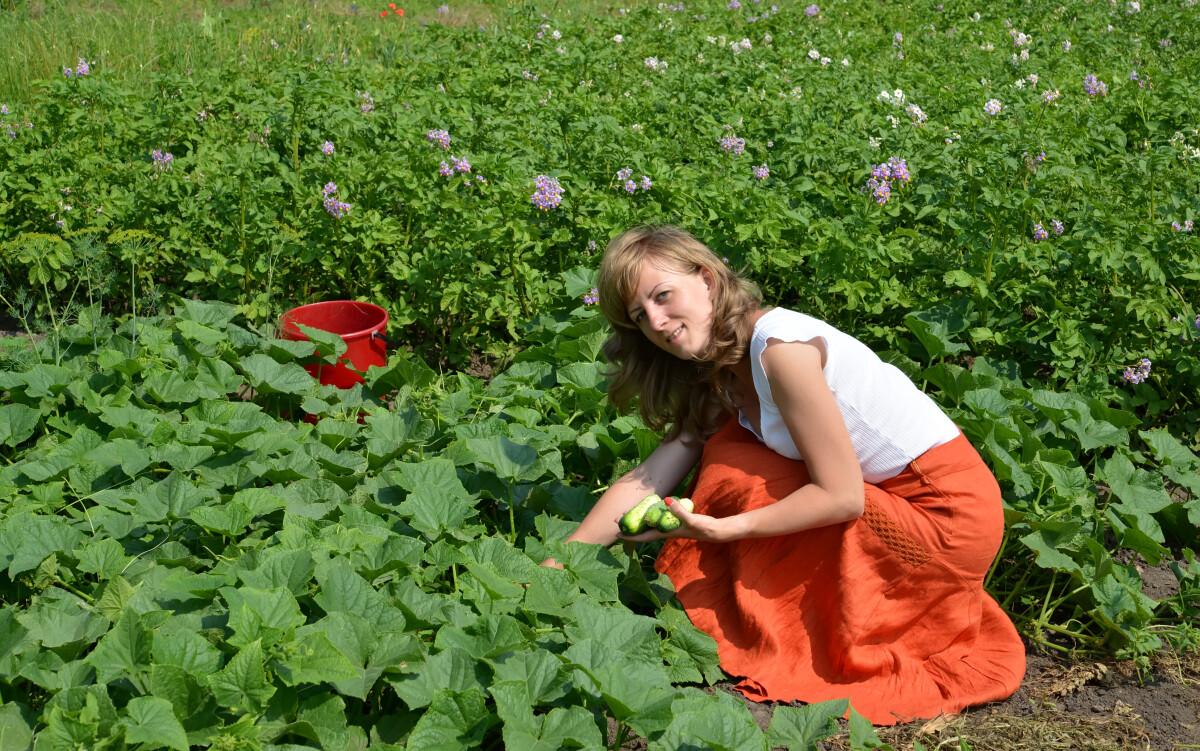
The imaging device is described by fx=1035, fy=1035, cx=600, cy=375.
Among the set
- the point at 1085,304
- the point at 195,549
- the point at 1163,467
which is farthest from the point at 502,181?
the point at 1163,467

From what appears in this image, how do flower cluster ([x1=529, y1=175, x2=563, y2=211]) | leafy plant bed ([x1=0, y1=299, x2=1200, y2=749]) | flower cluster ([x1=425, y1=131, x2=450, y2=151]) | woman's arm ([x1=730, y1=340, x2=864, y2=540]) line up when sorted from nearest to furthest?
leafy plant bed ([x1=0, y1=299, x2=1200, y2=749]) → woman's arm ([x1=730, y1=340, x2=864, y2=540]) → flower cluster ([x1=529, y1=175, x2=563, y2=211]) → flower cluster ([x1=425, y1=131, x2=450, y2=151])

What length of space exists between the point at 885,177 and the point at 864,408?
179cm

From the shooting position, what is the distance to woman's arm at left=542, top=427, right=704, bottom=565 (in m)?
2.61

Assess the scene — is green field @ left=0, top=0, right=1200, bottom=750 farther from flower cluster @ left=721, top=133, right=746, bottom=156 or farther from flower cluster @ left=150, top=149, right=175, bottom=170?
flower cluster @ left=721, top=133, right=746, bottom=156

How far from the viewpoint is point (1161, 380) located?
362cm

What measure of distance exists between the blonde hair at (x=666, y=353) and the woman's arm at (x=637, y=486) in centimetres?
6

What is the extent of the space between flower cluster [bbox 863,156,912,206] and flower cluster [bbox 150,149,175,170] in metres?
2.99

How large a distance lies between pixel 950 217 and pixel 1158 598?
153 centimetres

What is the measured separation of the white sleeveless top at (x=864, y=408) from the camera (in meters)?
2.45

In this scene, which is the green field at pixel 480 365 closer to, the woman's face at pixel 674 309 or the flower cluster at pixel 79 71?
the flower cluster at pixel 79 71

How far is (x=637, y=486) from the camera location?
269 cm

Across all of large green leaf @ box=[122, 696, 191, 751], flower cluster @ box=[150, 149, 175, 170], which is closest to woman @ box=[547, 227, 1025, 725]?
large green leaf @ box=[122, 696, 191, 751]

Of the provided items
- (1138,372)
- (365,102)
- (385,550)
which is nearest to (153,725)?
(385,550)

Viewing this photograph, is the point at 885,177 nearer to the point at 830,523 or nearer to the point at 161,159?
the point at 830,523
